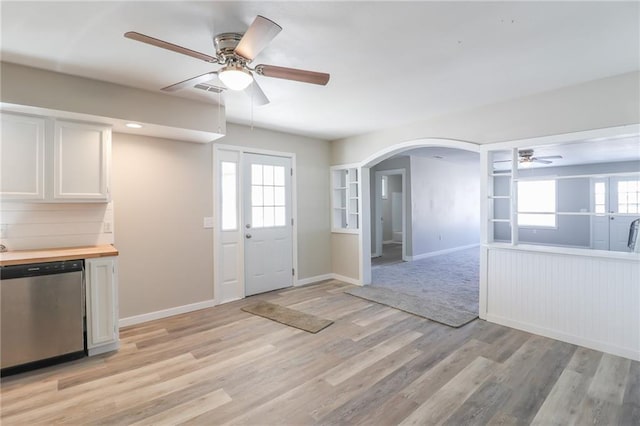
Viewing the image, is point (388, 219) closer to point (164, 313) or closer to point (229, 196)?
point (229, 196)

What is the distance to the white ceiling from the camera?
191 cm

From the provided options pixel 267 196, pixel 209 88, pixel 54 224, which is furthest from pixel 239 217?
pixel 54 224

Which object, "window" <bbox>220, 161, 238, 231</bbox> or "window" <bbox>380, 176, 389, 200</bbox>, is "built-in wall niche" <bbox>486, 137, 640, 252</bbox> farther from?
"window" <bbox>220, 161, 238, 231</bbox>

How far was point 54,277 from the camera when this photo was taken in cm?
266

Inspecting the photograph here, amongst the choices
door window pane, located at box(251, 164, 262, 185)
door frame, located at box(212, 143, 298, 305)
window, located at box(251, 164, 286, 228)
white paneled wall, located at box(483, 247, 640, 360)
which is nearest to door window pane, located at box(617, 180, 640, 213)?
white paneled wall, located at box(483, 247, 640, 360)

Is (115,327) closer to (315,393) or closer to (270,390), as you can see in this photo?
(270,390)

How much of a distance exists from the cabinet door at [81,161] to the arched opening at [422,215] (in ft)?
11.9

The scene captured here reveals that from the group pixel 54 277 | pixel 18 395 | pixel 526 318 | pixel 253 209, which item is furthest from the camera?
pixel 253 209

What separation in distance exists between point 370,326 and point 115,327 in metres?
2.64

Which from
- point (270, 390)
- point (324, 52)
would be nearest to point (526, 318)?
point (270, 390)

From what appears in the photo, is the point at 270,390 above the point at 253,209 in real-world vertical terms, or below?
below

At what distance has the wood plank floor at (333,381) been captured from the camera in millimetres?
2043

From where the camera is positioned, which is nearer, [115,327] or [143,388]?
[143,388]

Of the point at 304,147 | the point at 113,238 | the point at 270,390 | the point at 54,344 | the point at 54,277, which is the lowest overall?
the point at 270,390
